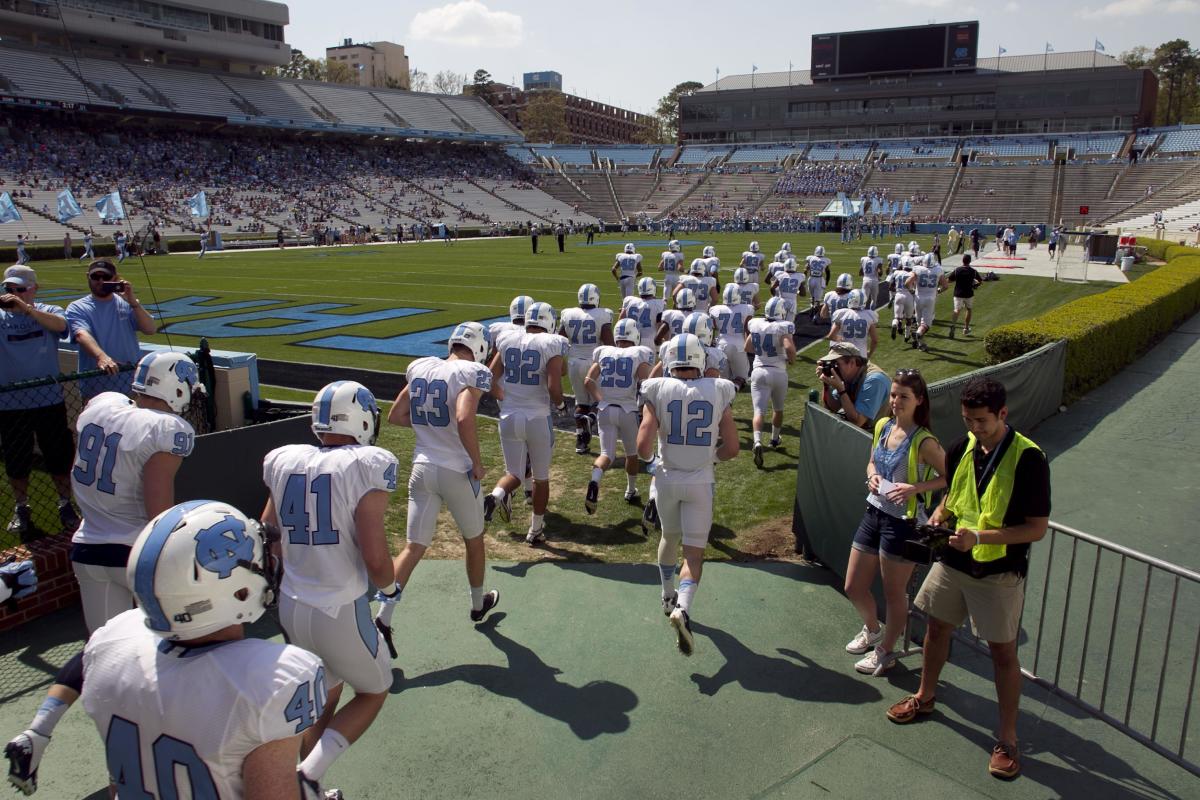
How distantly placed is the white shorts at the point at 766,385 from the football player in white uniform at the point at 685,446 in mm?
4050

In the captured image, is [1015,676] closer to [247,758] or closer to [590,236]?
[247,758]

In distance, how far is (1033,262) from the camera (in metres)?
32.4

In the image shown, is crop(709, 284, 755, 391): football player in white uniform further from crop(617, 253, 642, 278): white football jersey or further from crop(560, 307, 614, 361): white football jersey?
crop(617, 253, 642, 278): white football jersey

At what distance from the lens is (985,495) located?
12.9 ft

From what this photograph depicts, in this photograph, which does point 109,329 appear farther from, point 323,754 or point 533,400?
point 323,754

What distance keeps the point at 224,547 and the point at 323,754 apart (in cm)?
165

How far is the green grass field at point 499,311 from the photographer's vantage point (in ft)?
23.9

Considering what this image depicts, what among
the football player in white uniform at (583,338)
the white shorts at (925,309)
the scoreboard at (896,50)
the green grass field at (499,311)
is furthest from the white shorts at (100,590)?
the scoreboard at (896,50)

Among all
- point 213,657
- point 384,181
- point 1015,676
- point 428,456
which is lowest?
point 1015,676

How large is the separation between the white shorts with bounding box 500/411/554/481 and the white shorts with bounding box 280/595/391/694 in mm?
3290

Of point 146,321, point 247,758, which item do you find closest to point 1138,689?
point 247,758

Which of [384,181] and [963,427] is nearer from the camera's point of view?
[963,427]

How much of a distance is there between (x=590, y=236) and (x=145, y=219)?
25.1m

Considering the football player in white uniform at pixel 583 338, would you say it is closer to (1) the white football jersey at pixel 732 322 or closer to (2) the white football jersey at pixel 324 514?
(1) the white football jersey at pixel 732 322
